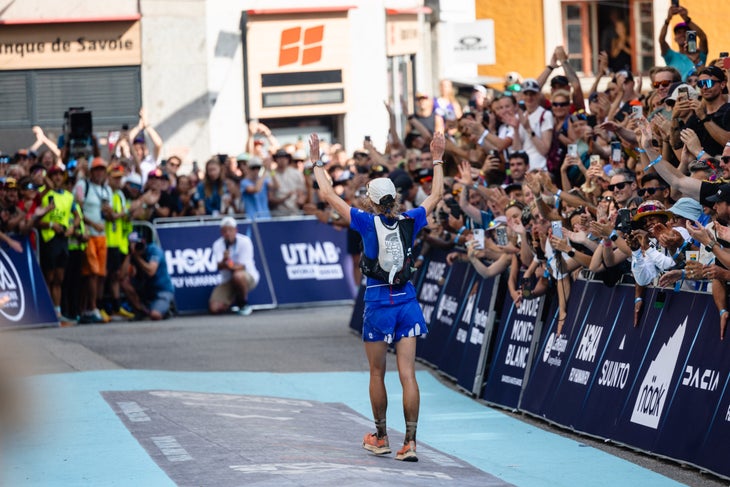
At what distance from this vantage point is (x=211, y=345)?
64.3ft

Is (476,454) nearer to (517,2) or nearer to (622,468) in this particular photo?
(622,468)

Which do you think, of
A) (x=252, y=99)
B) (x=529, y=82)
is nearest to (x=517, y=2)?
(x=252, y=99)

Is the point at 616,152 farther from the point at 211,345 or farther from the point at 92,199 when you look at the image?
the point at 92,199

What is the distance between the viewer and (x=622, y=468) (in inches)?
433

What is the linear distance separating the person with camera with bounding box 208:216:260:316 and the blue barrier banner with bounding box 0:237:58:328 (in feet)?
9.76

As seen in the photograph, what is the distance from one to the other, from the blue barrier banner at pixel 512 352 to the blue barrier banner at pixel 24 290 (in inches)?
364

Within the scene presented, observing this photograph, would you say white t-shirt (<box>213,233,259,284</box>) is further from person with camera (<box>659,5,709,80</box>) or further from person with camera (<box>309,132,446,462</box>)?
person with camera (<box>309,132,446,462</box>)

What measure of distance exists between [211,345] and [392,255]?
854cm

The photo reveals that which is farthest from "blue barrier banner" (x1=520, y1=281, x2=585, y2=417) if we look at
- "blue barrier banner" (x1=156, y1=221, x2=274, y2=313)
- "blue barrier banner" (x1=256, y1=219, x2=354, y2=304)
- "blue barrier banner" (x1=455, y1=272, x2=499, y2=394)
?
"blue barrier banner" (x1=256, y1=219, x2=354, y2=304)

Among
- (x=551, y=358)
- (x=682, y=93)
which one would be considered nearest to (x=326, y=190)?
(x=551, y=358)

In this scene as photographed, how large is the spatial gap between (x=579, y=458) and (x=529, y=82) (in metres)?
6.51

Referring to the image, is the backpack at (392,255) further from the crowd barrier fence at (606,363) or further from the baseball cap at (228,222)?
the baseball cap at (228,222)

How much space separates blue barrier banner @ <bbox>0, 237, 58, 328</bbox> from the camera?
21781mm

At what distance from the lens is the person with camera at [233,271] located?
23.8 metres
